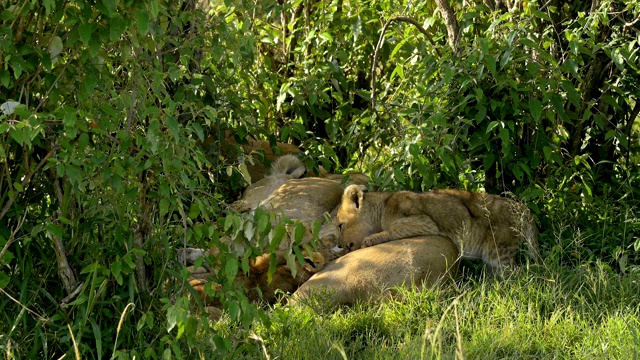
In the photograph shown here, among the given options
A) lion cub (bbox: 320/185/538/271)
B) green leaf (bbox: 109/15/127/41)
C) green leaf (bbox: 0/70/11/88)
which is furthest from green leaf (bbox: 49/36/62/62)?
lion cub (bbox: 320/185/538/271)

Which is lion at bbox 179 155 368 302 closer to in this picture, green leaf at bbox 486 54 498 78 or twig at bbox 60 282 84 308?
green leaf at bbox 486 54 498 78

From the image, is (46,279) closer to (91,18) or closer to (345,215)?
(91,18)

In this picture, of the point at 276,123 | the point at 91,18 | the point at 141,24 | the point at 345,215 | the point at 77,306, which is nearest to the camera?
the point at 141,24

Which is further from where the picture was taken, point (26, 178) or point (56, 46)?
point (26, 178)

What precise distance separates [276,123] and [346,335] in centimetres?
357

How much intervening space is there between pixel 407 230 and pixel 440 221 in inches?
9.7

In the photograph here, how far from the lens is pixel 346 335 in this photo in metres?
5.39

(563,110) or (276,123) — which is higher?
(563,110)

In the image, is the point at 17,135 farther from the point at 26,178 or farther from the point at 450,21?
the point at 450,21

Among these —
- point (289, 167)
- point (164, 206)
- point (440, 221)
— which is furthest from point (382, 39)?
point (164, 206)

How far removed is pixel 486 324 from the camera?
5.44 meters

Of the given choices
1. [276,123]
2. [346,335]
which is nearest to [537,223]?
[346,335]

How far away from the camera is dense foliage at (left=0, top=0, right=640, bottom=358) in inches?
172

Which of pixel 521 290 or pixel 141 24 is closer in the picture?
pixel 141 24
